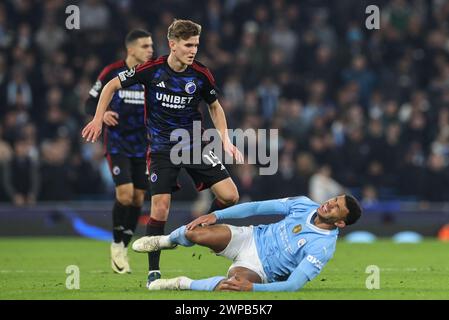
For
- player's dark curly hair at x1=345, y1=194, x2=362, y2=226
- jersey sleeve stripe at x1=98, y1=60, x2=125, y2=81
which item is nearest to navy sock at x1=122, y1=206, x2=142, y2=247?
jersey sleeve stripe at x1=98, y1=60, x2=125, y2=81

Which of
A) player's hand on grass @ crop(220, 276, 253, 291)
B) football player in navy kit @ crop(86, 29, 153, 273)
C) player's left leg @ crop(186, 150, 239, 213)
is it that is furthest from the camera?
football player in navy kit @ crop(86, 29, 153, 273)

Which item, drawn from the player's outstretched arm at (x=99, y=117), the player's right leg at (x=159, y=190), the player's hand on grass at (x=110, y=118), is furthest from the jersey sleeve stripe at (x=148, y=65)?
the player's hand on grass at (x=110, y=118)

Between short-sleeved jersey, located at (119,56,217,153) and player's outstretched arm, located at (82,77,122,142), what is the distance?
0.47 feet

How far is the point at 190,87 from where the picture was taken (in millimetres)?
11336

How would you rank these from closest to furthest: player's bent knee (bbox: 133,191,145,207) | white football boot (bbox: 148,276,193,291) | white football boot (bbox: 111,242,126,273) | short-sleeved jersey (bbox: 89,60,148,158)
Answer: white football boot (bbox: 148,276,193,291) → white football boot (bbox: 111,242,126,273) → short-sleeved jersey (bbox: 89,60,148,158) → player's bent knee (bbox: 133,191,145,207)

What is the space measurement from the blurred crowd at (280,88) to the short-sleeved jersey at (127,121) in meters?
7.00

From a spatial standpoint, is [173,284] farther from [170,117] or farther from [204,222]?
[170,117]

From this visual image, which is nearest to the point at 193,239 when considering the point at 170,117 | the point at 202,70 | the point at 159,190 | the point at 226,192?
the point at 159,190

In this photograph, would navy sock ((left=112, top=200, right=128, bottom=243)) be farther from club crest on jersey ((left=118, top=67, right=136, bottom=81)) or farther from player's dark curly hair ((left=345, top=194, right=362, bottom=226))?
player's dark curly hair ((left=345, top=194, right=362, bottom=226))

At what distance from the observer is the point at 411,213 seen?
798 inches

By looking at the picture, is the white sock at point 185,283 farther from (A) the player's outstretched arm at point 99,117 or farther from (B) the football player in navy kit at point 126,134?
(B) the football player in navy kit at point 126,134

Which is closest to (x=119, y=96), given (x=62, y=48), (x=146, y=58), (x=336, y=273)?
(x=146, y=58)

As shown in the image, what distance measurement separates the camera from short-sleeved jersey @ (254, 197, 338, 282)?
1013cm

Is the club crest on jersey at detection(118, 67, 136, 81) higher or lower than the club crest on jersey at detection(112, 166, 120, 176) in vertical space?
higher
